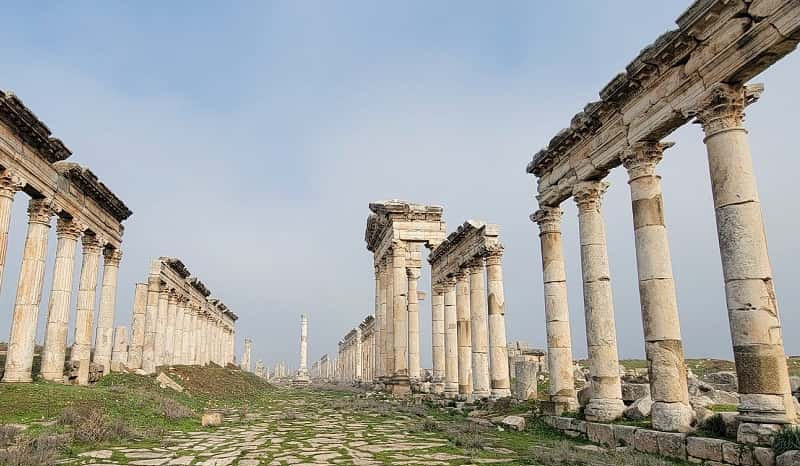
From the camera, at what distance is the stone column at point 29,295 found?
16.7 m

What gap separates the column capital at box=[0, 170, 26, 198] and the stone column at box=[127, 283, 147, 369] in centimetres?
1406

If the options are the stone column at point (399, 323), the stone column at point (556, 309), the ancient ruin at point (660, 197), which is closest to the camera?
the ancient ruin at point (660, 197)

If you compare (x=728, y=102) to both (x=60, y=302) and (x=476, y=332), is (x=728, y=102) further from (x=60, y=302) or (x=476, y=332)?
(x=60, y=302)

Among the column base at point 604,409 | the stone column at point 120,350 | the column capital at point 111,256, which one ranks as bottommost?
the column base at point 604,409

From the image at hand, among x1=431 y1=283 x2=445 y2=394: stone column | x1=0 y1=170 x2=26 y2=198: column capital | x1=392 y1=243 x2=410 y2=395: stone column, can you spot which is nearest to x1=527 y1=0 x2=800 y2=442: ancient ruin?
x1=392 y1=243 x2=410 y2=395: stone column

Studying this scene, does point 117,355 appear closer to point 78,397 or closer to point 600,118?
point 78,397

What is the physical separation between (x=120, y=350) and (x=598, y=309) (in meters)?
24.6

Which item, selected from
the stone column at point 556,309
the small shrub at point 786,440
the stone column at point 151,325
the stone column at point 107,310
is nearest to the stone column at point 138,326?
the stone column at point 151,325

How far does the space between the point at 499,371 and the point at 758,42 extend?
14.4 metres

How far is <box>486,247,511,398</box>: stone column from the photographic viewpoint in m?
20.0

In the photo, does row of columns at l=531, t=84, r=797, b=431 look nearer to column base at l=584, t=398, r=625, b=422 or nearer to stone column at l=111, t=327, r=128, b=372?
column base at l=584, t=398, r=625, b=422

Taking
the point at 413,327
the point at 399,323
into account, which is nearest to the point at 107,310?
the point at 399,323

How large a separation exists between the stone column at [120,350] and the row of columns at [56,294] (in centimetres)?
271

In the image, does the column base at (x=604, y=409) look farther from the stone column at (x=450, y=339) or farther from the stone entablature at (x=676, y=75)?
the stone column at (x=450, y=339)
